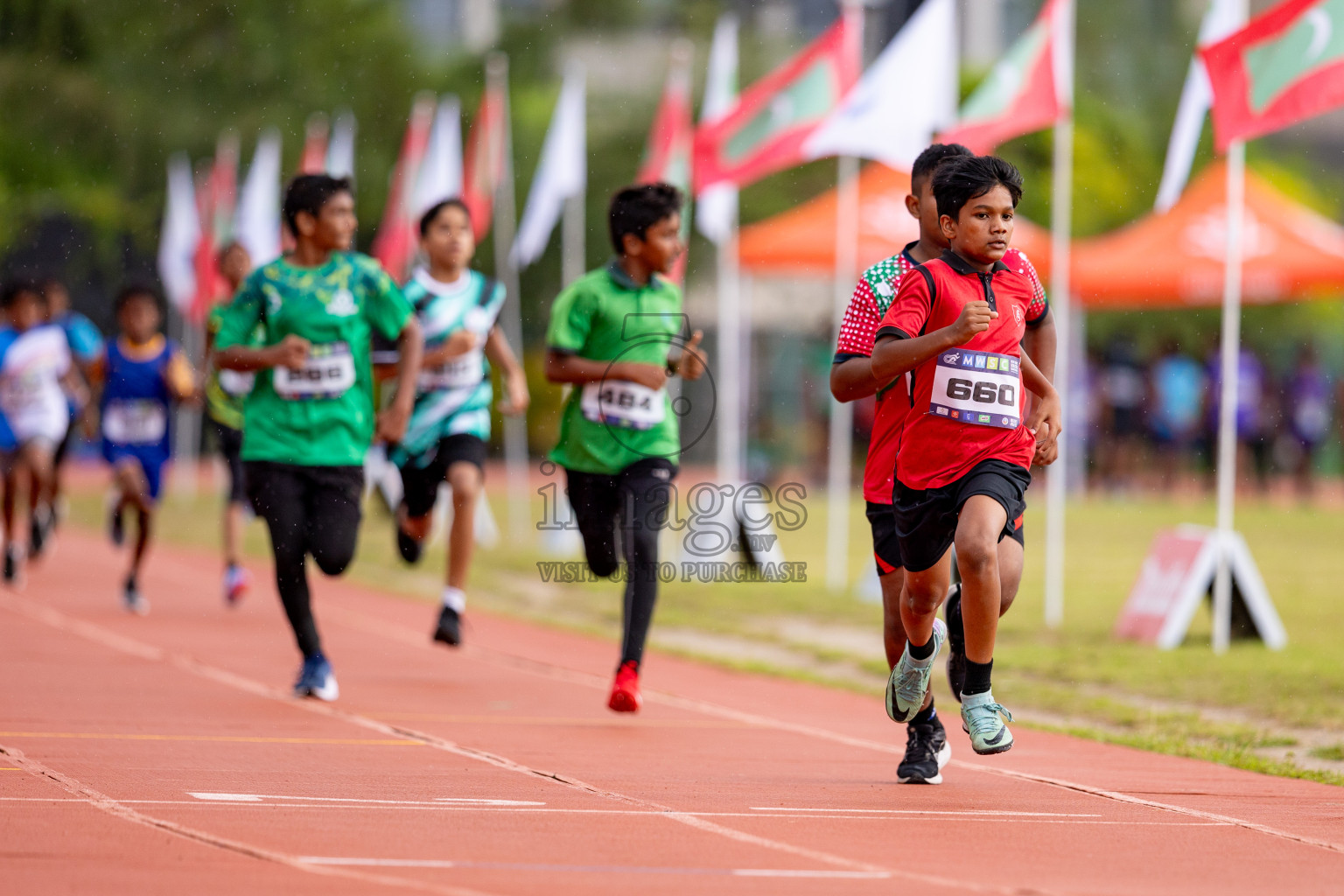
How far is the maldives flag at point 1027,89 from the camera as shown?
43.6ft

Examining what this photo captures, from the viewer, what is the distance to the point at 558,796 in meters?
6.32

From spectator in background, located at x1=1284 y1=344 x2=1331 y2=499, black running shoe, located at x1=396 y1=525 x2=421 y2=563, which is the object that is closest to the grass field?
black running shoe, located at x1=396 y1=525 x2=421 y2=563

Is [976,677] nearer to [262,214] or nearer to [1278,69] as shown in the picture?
[1278,69]

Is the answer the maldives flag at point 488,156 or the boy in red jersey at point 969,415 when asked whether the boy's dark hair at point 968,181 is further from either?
the maldives flag at point 488,156

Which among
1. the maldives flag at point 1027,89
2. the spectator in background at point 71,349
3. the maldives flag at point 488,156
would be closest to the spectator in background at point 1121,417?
the maldives flag at point 488,156

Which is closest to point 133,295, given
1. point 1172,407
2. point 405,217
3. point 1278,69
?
point 1278,69

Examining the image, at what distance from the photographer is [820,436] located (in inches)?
1337

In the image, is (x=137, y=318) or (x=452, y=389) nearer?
(x=452, y=389)

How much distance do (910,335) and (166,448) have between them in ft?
27.4

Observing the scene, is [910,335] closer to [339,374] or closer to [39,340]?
[339,374]

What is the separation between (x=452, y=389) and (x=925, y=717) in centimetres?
403

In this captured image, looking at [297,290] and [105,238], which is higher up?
[105,238]

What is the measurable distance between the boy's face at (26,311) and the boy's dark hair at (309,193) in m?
6.42

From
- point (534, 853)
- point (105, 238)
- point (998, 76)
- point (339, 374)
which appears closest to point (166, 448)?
point (339, 374)
